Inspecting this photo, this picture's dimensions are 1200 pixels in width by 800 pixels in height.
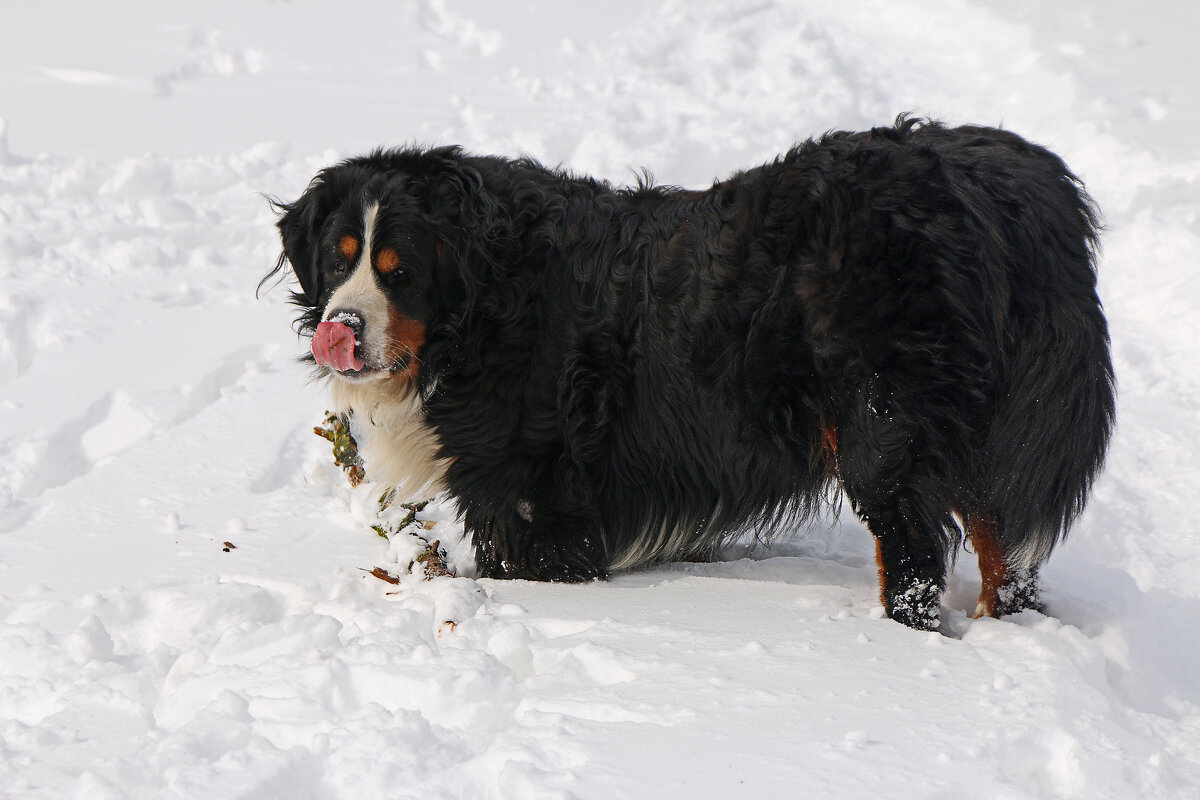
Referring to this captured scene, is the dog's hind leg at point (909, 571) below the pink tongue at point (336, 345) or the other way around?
below

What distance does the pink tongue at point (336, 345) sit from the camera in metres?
3.46

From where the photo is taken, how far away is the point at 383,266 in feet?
11.8

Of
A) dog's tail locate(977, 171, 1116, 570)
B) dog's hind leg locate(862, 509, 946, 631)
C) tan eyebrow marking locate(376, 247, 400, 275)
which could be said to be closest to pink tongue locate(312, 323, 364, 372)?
tan eyebrow marking locate(376, 247, 400, 275)

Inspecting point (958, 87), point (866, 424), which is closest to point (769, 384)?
point (866, 424)

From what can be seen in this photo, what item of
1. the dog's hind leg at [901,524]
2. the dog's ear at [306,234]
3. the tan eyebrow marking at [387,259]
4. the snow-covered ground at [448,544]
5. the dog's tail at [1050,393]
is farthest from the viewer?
the dog's ear at [306,234]

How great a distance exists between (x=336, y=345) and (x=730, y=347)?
4.22 feet

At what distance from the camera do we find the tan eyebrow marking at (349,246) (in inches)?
142

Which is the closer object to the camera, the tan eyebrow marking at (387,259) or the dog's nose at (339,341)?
the dog's nose at (339,341)

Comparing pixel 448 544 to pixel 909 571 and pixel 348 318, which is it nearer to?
pixel 348 318

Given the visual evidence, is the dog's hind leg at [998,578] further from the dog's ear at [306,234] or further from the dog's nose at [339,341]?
the dog's ear at [306,234]

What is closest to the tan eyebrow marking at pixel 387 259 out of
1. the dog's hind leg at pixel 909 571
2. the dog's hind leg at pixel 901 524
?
the dog's hind leg at pixel 901 524

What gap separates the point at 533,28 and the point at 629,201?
7.45 metres

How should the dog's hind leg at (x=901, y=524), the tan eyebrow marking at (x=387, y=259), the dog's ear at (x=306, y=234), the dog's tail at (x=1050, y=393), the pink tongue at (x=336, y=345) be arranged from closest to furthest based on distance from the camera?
the dog's tail at (x=1050, y=393), the dog's hind leg at (x=901, y=524), the pink tongue at (x=336, y=345), the tan eyebrow marking at (x=387, y=259), the dog's ear at (x=306, y=234)

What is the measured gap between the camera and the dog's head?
3.54 meters
